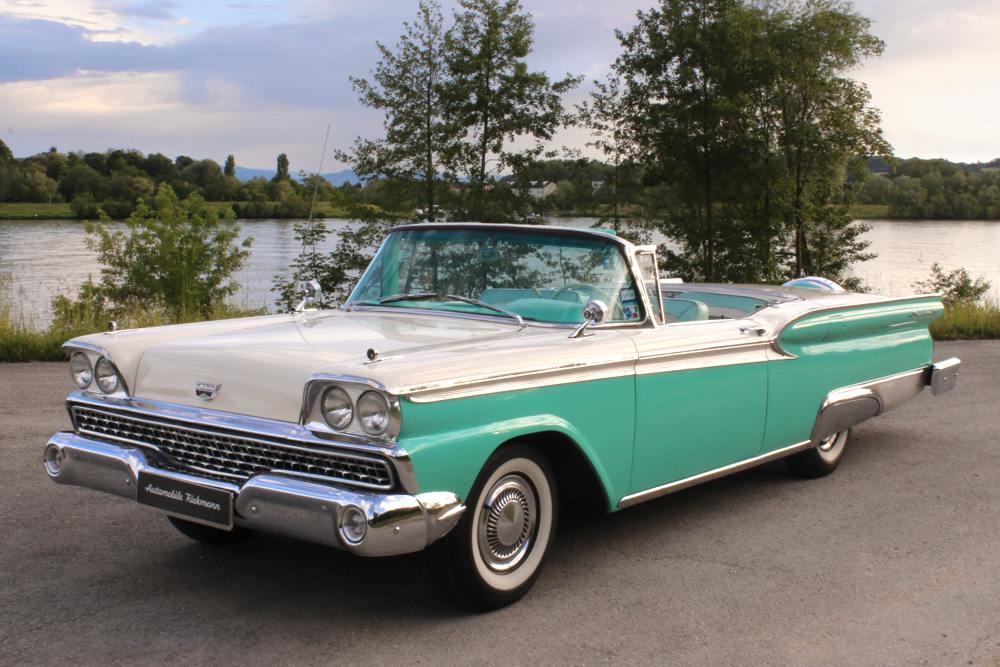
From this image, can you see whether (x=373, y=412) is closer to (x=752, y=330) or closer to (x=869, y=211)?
(x=752, y=330)

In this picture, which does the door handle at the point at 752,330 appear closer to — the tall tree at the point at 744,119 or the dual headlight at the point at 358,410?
the dual headlight at the point at 358,410

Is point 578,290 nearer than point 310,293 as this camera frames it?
Yes

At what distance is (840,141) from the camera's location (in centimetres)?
1966

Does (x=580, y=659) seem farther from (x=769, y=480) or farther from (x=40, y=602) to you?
(x=769, y=480)

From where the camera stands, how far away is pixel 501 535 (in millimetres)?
3717

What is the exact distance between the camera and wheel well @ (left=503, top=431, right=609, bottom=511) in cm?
393

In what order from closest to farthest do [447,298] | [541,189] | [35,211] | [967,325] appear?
1. [447,298]
2. [967,325]
3. [541,189]
4. [35,211]

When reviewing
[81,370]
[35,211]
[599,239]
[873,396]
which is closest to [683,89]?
[35,211]

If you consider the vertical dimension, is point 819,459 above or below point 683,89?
below

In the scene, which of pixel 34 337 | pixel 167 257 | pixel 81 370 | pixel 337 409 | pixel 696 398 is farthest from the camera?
pixel 167 257

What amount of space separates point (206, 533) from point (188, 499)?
3.21 ft

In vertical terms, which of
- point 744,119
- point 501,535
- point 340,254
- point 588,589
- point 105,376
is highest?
point 744,119

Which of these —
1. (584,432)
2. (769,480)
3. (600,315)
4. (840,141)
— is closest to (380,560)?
(584,432)

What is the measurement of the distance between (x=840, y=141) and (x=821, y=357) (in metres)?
15.6
